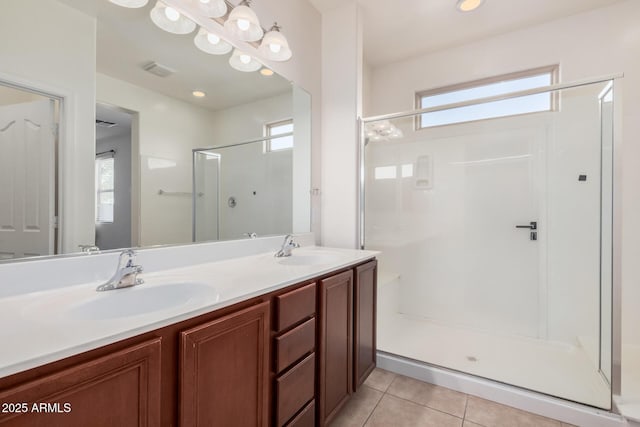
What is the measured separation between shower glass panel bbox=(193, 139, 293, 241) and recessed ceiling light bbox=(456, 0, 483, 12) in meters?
1.63

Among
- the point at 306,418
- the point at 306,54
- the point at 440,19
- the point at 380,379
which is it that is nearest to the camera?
the point at 306,418

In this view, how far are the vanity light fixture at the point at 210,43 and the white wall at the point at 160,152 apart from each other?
325 millimetres

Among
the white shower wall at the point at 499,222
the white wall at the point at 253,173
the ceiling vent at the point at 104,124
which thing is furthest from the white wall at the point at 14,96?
the white shower wall at the point at 499,222

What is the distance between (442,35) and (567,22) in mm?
943

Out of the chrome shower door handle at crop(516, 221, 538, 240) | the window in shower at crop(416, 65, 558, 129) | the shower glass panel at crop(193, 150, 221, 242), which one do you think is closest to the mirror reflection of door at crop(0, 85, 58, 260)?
the shower glass panel at crop(193, 150, 221, 242)

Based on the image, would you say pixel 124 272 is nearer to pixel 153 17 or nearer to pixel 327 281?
pixel 327 281

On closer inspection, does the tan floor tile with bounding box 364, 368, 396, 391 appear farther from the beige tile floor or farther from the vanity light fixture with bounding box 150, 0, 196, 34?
the vanity light fixture with bounding box 150, 0, 196, 34

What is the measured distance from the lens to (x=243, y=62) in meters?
1.65

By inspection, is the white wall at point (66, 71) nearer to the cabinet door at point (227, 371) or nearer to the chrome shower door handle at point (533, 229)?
the cabinet door at point (227, 371)

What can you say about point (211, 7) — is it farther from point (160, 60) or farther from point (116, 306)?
point (116, 306)

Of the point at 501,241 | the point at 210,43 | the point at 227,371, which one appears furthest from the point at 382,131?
the point at 227,371

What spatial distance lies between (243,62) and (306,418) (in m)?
1.84

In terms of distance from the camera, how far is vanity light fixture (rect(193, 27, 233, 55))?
4.67 feet

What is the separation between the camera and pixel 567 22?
229cm
